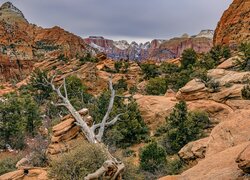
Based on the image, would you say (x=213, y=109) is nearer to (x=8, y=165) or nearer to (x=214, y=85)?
(x=214, y=85)

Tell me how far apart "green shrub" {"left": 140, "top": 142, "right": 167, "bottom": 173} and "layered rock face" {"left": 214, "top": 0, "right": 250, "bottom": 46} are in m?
38.6

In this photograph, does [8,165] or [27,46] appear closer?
[8,165]

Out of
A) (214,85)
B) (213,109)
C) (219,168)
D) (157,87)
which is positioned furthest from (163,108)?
(219,168)

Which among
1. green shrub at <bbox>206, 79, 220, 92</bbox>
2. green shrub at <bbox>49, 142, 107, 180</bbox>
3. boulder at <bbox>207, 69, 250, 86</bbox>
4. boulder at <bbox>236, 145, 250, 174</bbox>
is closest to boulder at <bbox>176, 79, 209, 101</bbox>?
green shrub at <bbox>206, 79, 220, 92</bbox>

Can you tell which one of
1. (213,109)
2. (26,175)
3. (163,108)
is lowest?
(163,108)

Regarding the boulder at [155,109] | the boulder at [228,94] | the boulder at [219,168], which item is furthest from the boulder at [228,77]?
the boulder at [219,168]

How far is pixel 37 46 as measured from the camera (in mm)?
116062

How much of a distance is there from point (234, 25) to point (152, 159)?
1827 inches

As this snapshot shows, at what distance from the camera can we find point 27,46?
11031 cm

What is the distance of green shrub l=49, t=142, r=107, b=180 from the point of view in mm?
12945

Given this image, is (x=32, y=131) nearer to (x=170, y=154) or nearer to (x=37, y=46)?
(x=170, y=154)

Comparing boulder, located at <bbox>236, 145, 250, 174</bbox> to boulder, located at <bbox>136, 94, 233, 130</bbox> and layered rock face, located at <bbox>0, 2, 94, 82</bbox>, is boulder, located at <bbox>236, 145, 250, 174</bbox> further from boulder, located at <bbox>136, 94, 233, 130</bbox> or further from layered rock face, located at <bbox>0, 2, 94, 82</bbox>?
layered rock face, located at <bbox>0, 2, 94, 82</bbox>

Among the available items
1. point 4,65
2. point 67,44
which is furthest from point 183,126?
point 67,44

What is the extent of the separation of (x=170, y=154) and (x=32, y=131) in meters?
14.3
